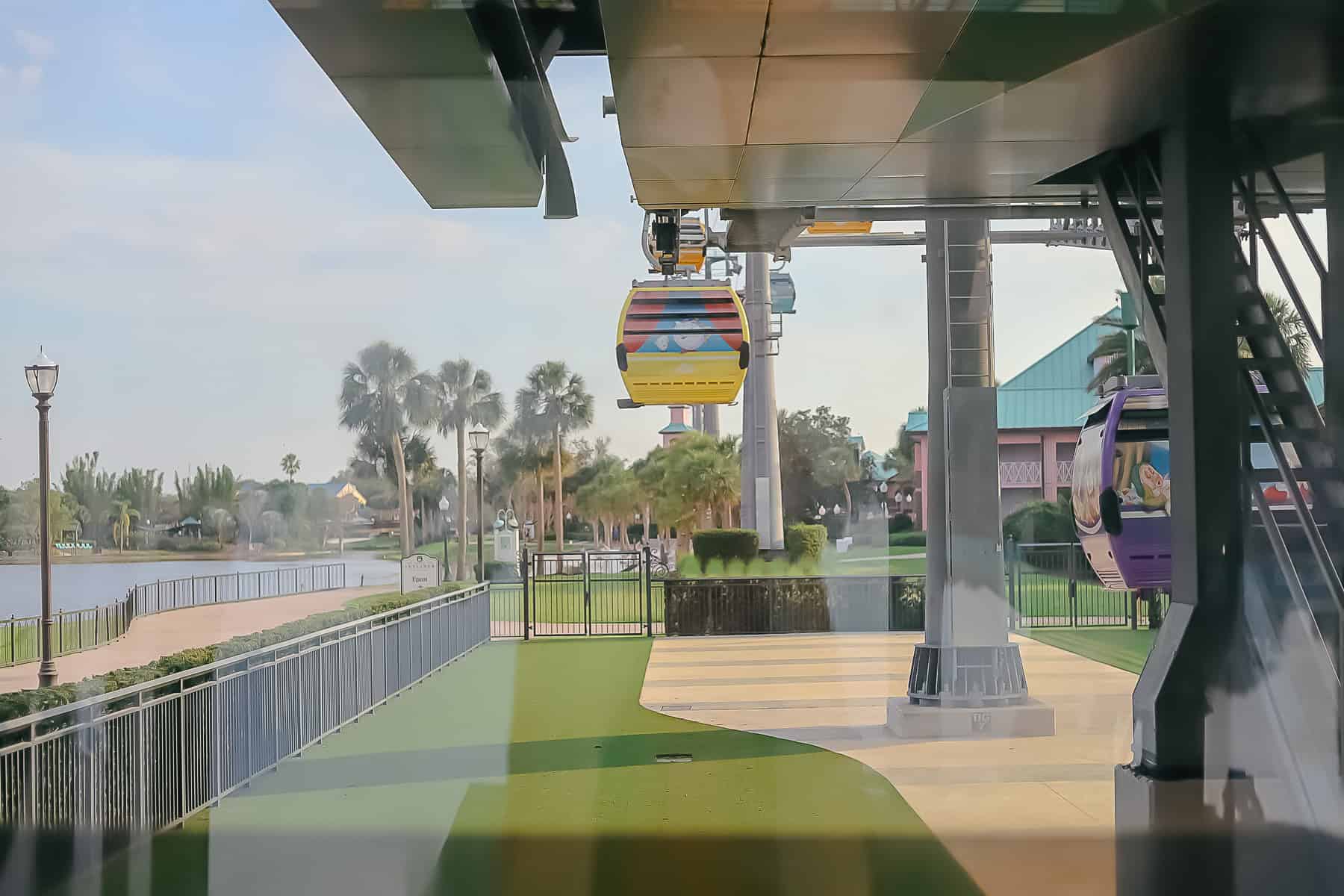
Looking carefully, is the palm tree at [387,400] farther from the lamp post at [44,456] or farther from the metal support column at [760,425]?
the metal support column at [760,425]

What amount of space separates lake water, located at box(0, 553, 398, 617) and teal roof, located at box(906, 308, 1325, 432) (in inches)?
205

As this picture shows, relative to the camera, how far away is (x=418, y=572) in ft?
27.2

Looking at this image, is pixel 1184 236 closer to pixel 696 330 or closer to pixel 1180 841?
pixel 1180 841

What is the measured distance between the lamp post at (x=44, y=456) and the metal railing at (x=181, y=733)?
962 mm

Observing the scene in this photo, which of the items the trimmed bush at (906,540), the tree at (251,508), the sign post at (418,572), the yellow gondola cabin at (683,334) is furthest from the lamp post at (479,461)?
the trimmed bush at (906,540)

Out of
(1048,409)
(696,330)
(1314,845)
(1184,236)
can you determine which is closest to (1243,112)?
(1184,236)

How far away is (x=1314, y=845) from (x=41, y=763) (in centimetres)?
518

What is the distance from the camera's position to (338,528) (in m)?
7.20

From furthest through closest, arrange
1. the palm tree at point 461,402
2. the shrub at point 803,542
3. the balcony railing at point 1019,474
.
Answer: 1. the shrub at point 803,542
2. the balcony railing at point 1019,474
3. the palm tree at point 461,402

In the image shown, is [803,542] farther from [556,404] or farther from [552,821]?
[552,821]

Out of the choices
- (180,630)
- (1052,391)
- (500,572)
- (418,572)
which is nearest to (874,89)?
(180,630)

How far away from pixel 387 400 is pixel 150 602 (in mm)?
2079

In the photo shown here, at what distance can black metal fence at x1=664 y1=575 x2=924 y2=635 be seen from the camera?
36.4 feet

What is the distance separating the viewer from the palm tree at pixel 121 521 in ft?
20.4
